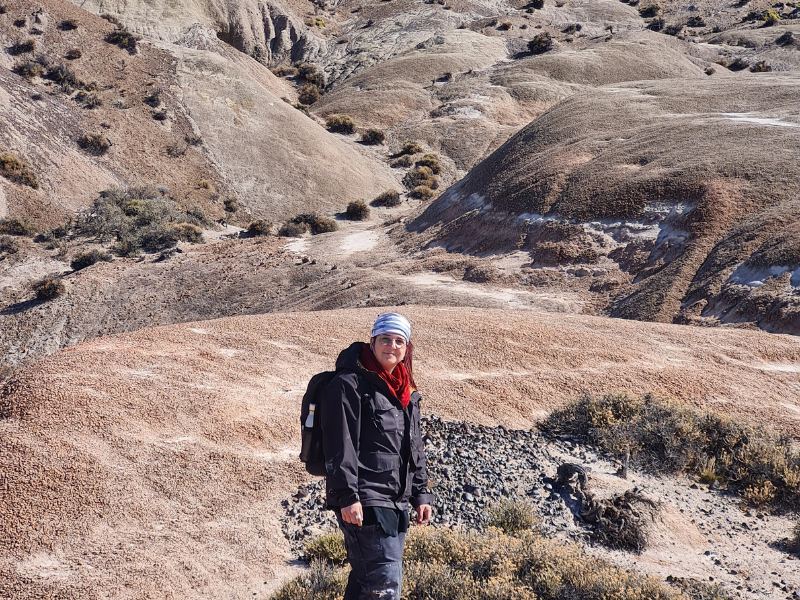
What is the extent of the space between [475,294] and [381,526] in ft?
53.5

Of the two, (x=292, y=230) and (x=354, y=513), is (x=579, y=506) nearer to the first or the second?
(x=354, y=513)

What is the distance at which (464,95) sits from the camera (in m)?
49.9

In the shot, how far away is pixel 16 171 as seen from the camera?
3025cm

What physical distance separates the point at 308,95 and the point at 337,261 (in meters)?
33.5

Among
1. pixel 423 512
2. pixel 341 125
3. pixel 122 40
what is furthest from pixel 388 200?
pixel 423 512

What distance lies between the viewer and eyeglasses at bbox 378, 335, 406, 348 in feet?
13.2

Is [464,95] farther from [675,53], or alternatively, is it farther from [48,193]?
[48,193]

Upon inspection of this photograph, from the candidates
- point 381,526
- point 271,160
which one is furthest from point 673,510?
point 271,160

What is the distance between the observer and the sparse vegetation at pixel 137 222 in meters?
27.6

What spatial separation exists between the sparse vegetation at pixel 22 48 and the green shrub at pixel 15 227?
1635 cm

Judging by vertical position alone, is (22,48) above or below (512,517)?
above

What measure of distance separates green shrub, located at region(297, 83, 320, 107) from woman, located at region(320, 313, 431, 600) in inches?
2060

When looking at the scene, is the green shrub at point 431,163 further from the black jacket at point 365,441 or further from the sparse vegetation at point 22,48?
the black jacket at point 365,441

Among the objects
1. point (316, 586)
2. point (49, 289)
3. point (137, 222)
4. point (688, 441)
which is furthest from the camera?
point (137, 222)
